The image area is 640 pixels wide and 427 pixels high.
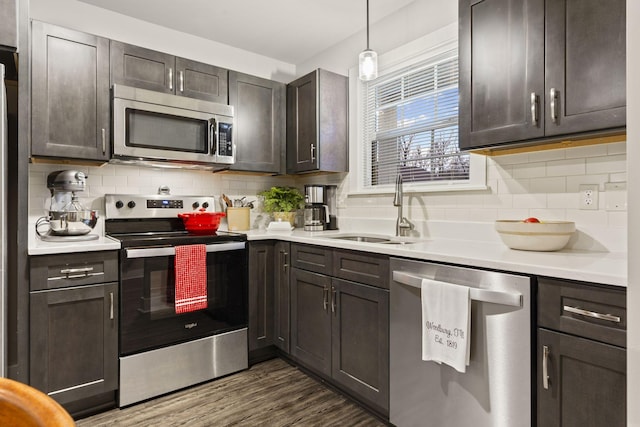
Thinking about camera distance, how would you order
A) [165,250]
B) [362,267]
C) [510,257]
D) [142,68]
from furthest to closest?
[142,68], [165,250], [362,267], [510,257]

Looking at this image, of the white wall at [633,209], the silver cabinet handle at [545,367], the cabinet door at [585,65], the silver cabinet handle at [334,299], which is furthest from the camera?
the silver cabinet handle at [334,299]

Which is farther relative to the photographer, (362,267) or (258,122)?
(258,122)

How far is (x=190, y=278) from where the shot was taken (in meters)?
2.34

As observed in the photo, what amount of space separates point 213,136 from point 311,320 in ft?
4.91

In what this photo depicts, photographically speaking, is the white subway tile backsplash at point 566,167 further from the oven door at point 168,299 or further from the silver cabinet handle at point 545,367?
the oven door at point 168,299

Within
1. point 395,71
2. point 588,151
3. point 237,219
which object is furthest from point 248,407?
point 395,71

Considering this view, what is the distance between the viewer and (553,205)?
191cm

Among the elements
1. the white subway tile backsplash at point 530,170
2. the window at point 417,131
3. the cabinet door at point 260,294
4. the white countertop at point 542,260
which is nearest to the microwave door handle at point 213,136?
the cabinet door at point 260,294

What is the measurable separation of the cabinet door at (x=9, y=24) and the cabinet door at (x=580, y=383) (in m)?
2.52

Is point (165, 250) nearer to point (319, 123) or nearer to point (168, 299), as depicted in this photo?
point (168, 299)

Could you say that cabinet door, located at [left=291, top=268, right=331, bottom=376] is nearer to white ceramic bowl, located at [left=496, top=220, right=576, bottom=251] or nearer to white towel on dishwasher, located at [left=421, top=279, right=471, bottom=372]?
white towel on dishwasher, located at [left=421, top=279, right=471, bottom=372]

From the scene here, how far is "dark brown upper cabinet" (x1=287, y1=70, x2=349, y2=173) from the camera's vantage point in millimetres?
2963

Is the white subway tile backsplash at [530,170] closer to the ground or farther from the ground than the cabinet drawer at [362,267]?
farther from the ground

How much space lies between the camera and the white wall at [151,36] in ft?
8.34
